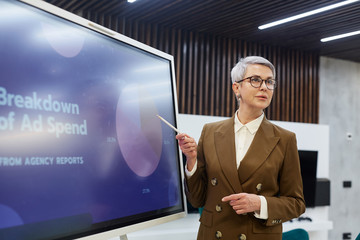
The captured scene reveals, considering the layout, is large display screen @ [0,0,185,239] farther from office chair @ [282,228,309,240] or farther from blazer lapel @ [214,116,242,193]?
office chair @ [282,228,309,240]

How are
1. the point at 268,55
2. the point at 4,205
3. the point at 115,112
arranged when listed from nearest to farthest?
the point at 4,205 < the point at 115,112 < the point at 268,55

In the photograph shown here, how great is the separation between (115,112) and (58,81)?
0.32 metres

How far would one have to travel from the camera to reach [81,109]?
4.49ft

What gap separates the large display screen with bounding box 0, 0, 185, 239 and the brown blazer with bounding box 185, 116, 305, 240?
0.72 ft

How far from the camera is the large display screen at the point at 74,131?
1122 millimetres

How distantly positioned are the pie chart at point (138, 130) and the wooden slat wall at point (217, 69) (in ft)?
12.8

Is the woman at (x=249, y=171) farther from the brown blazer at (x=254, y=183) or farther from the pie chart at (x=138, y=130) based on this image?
the pie chart at (x=138, y=130)

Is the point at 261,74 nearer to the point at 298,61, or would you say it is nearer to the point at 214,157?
the point at 214,157

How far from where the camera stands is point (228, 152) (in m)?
1.89

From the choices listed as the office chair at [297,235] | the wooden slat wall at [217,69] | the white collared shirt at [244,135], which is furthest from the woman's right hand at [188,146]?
the wooden slat wall at [217,69]

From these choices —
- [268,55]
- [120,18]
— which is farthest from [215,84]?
[120,18]

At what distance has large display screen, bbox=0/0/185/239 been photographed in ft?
3.68

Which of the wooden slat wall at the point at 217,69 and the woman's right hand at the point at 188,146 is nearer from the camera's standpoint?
the woman's right hand at the point at 188,146

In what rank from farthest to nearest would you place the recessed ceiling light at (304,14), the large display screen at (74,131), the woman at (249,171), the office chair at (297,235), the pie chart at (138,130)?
the recessed ceiling light at (304,14)
the office chair at (297,235)
the woman at (249,171)
the pie chart at (138,130)
the large display screen at (74,131)
